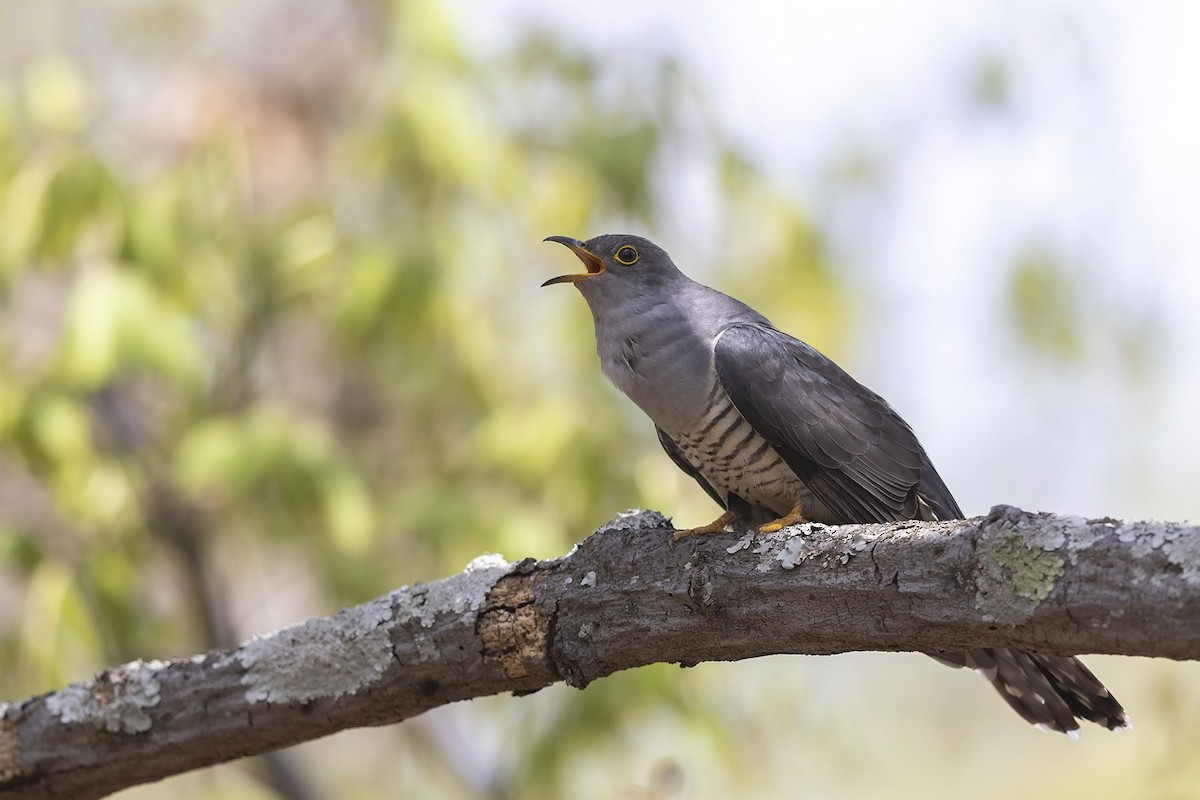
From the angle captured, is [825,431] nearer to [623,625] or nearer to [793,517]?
[793,517]

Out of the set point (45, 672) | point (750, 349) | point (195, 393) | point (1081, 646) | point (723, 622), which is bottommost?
point (1081, 646)

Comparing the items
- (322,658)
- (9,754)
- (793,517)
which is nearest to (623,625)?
(322,658)

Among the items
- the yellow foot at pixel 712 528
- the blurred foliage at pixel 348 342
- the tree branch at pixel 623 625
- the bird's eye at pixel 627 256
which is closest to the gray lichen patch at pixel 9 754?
the tree branch at pixel 623 625

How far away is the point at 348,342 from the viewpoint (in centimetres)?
469

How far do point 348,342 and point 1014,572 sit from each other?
318cm

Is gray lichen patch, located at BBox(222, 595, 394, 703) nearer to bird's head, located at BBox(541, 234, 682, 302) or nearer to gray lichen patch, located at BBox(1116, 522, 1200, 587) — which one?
bird's head, located at BBox(541, 234, 682, 302)

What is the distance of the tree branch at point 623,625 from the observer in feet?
6.47

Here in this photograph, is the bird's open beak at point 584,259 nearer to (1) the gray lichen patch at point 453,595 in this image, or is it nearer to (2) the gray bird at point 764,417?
(2) the gray bird at point 764,417

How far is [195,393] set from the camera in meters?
4.76

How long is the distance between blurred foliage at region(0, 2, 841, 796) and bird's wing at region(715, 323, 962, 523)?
111 centimetres

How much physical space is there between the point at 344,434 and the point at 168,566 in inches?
42.7

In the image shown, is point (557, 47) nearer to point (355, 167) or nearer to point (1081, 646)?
point (355, 167)

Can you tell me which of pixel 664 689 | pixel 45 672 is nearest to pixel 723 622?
pixel 664 689

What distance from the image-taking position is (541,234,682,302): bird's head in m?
3.62
